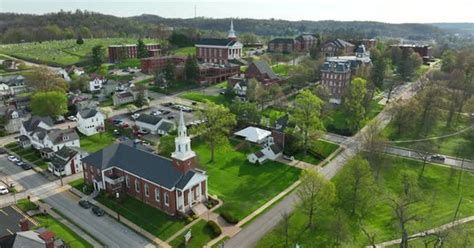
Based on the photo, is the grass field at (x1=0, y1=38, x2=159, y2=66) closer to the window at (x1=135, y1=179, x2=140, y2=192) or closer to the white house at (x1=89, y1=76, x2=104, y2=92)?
the white house at (x1=89, y1=76, x2=104, y2=92)

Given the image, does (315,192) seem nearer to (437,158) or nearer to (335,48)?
(437,158)

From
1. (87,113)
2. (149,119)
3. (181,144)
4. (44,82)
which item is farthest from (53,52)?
(181,144)

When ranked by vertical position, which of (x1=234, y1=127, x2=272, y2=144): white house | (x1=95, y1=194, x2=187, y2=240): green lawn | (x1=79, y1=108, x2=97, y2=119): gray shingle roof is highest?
(x1=79, y1=108, x2=97, y2=119): gray shingle roof

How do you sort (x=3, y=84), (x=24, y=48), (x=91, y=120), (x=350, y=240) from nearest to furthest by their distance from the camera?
1. (x=350, y=240)
2. (x=91, y=120)
3. (x=3, y=84)
4. (x=24, y=48)

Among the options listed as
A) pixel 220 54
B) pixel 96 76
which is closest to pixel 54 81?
pixel 96 76

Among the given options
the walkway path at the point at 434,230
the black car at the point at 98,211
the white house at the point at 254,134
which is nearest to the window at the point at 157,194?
the black car at the point at 98,211

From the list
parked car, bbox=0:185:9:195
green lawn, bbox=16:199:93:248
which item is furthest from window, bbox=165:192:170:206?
parked car, bbox=0:185:9:195

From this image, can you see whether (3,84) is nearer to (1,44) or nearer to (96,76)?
(96,76)
